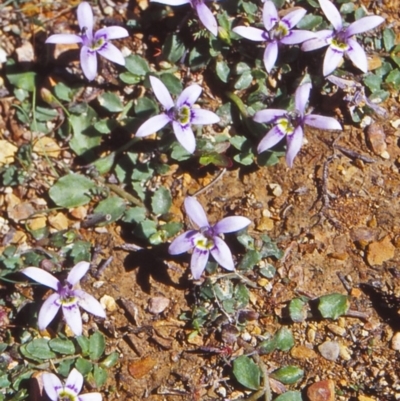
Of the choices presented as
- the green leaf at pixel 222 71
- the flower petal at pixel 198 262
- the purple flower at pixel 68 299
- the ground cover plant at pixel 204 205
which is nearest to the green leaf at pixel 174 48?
the ground cover plant at pixel 204 205

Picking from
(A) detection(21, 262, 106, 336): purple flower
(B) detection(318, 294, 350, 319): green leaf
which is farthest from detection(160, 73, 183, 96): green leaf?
(B) detection(318, 294, 350, 319): green leaf

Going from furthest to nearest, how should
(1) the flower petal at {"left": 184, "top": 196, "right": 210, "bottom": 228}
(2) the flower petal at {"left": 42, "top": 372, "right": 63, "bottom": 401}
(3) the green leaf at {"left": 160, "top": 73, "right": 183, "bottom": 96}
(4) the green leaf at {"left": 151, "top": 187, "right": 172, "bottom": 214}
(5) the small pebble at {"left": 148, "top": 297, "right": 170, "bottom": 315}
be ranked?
(3) the green leaf at {"left": 160, "top": 73, "right": 183, "bottom": 96} → (4) the green leaf at {"left": 151, "top": 187, "right": 172, "bottom": 214} → (5) the small pebble at {"left": 148, "top": 297, "right": 170, "bottom": 315} → (1) the flower petal at {"left": 184, "top": 196, "right": 210, "bottom": 228} → (2) the flower petal at {"left": 42, "top": 372, "right": 63, "bottom": 401}

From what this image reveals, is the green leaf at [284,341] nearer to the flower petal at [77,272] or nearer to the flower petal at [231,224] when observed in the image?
the flower petal at [231,224]

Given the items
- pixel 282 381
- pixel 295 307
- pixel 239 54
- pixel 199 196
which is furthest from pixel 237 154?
pixel 282 381

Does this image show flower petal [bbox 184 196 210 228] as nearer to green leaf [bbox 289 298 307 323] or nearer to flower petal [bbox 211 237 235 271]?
flower petal [bbox 211 237 235 271]

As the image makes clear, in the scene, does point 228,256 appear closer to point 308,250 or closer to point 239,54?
point 308,250

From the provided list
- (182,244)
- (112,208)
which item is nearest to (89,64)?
(112,208)
